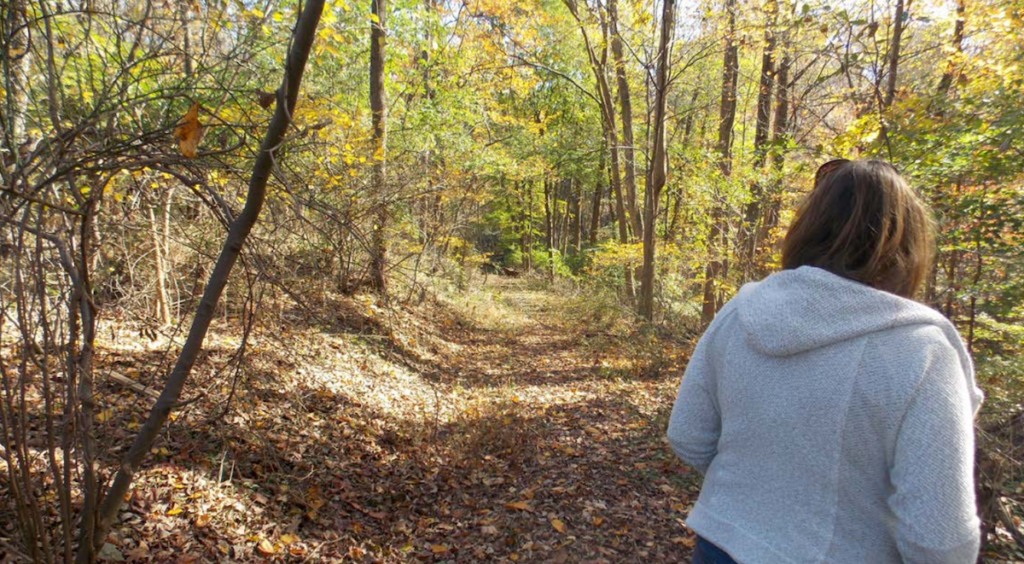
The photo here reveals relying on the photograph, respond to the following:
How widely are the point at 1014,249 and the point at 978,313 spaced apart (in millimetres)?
580

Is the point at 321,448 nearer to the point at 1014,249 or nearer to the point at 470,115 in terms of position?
the point at 1014,249

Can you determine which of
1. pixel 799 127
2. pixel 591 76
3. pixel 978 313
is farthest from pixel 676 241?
pixel 978 313

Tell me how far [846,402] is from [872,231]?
1.37ft

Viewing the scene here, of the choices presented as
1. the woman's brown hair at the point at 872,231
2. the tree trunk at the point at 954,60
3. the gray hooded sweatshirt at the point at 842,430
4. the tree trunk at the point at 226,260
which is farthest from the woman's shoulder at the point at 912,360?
the tree trunk at the point at 954,60

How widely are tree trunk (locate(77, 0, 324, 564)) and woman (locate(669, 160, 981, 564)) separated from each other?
1685mm

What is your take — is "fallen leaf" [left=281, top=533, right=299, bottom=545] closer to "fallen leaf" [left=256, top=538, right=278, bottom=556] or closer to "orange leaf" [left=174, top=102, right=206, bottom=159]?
"fallen leaf" [left=256, top=538, right=278, bottom=556]

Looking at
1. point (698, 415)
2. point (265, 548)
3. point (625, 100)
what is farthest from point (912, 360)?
point (625, 100)

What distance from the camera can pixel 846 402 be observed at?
1127 millimetres

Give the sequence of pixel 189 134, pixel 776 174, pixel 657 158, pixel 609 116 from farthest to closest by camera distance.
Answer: pixel 609 116 → pixel 657 158 → pixel 776 174 → pixel 189 134

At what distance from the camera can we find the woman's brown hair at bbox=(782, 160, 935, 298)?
4.03 feet

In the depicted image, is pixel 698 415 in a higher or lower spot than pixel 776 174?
lower

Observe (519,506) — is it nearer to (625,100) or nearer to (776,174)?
(776,174)

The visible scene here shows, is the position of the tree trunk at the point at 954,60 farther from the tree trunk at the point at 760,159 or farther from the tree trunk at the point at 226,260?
the tree trunk at the point at 226,260

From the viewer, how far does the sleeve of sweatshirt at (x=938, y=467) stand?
104 cm
